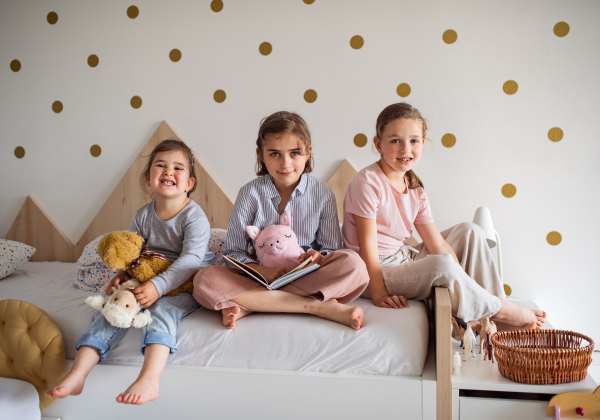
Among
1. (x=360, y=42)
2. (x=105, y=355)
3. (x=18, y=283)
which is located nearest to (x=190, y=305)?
A: (x=105, y=355)

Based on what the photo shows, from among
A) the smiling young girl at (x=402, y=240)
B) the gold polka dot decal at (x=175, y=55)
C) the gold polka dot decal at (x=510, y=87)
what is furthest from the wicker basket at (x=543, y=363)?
the gold polka dot decal at (x=175, y=55)

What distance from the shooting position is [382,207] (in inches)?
55.5

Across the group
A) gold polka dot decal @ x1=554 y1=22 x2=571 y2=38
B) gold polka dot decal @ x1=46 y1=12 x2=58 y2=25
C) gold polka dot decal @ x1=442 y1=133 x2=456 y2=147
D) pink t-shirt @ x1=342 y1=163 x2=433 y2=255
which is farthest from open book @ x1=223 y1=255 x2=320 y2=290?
gold polka dot decal @ x1=46 y1=12 x2=58 y2=25

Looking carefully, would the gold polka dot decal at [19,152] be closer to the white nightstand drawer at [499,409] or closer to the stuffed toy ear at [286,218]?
the stuffed toy ear at [286,218]

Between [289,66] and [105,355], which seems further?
[289,66]

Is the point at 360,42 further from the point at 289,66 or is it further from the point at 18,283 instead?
the point at 18,283

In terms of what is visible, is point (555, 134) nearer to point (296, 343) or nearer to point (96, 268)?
point (296, 343)

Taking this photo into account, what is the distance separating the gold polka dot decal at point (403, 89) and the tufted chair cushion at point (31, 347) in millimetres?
1536

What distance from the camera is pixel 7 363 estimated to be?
46.9 inches

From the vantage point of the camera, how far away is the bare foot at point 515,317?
1.21m

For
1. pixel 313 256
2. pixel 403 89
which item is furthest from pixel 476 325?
pixel 403 89

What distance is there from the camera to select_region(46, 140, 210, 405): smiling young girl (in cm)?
104

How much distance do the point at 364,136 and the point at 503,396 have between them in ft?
3.95

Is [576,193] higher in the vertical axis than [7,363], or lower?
higher
